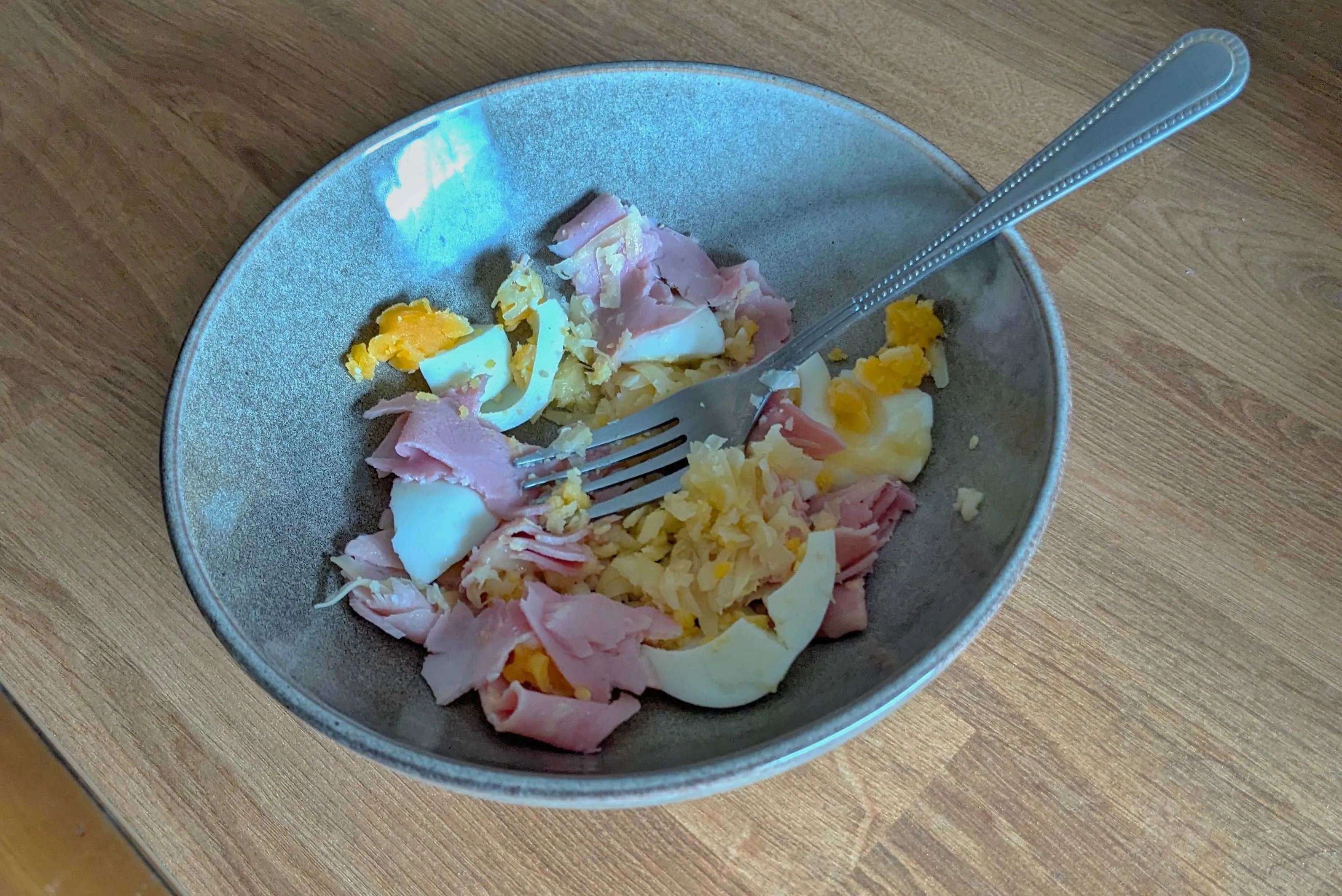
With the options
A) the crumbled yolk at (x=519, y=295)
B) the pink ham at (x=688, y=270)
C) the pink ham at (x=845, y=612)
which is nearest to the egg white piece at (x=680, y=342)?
the pink ham at (x=688, y=270)

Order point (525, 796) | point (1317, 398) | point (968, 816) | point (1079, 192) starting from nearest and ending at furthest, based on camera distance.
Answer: point (525, 796) < point (968, 816) < point (1317, 398) < point (1079, 192)

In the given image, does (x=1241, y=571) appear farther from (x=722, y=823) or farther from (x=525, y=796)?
(x=525, y=796)

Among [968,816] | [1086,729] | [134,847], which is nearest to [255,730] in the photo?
[134,847]

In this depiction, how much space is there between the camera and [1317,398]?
105 cm

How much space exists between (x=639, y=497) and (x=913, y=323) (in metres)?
0.34

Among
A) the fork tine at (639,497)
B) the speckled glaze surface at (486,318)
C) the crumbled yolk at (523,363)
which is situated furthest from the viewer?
the crumbled yolk at (523,363)

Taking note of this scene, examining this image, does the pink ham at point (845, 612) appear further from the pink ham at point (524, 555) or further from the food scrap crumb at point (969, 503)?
the pink ham at point (524, 555)

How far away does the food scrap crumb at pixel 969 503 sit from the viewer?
869 mm

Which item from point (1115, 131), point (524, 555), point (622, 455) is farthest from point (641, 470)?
point (1115, 131)

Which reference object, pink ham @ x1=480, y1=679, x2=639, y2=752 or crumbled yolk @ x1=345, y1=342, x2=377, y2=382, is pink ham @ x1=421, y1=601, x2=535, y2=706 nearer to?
pink ham @ x1=480, y1=679, x2=639, y2=752

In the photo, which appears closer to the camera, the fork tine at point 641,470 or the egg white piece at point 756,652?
the egg white piece at point 756,652

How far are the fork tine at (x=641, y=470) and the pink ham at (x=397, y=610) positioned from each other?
20 cm

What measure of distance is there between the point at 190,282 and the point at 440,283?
34 cm

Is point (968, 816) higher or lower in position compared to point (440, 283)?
lower
